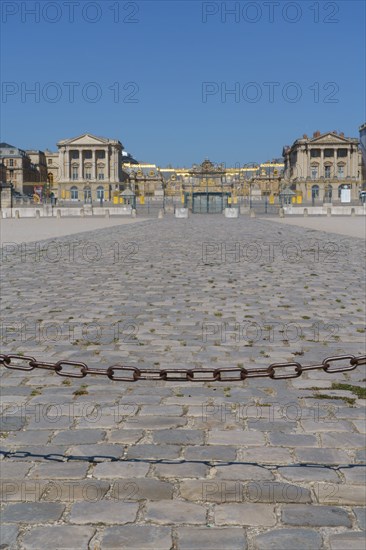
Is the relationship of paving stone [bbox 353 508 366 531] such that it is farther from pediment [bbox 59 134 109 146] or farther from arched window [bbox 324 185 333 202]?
pediment [bbox 59 134 109 146]

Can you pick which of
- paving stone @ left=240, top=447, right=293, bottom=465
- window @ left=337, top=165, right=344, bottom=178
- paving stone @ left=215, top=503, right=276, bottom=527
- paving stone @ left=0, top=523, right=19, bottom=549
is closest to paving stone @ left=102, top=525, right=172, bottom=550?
paving stone @ left=215, top=503, right=276, bottom=527

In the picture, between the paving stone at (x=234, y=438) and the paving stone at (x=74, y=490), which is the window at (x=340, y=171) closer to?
the paving stone at (x=234, y=438)

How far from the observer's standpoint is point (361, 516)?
301 cm

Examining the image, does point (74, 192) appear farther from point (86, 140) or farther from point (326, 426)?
point (326, 426)

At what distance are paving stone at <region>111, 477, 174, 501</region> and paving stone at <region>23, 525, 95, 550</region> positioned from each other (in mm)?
352

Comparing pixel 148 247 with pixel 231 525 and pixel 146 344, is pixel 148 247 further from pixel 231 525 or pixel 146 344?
pixel 231 525

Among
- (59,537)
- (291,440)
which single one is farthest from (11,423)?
(291,440)

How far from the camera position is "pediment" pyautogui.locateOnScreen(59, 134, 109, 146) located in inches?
4486

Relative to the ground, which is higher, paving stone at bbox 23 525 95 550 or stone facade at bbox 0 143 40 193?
stone facade at bbox 0 143 40 193

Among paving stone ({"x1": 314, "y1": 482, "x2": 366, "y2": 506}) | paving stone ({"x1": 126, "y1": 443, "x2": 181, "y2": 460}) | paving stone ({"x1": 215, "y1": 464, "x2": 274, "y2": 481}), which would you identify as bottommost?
paving stone ({"x1": 314, "y1": 482, "x2": 366, "y2": 506})

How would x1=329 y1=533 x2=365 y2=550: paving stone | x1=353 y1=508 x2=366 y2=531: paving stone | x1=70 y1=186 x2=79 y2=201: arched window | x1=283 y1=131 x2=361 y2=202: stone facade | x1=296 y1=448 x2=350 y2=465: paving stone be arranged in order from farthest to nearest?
x1=70 y1=186 x2=79 y2=201: arched window, x1=283 y1=131 x2=361 y2=202: stone facade, x1=296 y1=448 x2=350 y2=465: paving stone, x1=353 y1=508 x2=366 y2=531: paving stone, x1=329 y1=533 x2=365 y2=550: paving stone

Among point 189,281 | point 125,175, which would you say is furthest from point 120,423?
point 125,175

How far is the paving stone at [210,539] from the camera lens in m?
2.74

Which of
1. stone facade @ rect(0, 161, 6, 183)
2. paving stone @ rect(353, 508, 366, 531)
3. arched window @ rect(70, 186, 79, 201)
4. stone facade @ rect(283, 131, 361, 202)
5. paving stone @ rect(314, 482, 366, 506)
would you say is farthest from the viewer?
arched window @ rect(70, 186, 79, 201)
